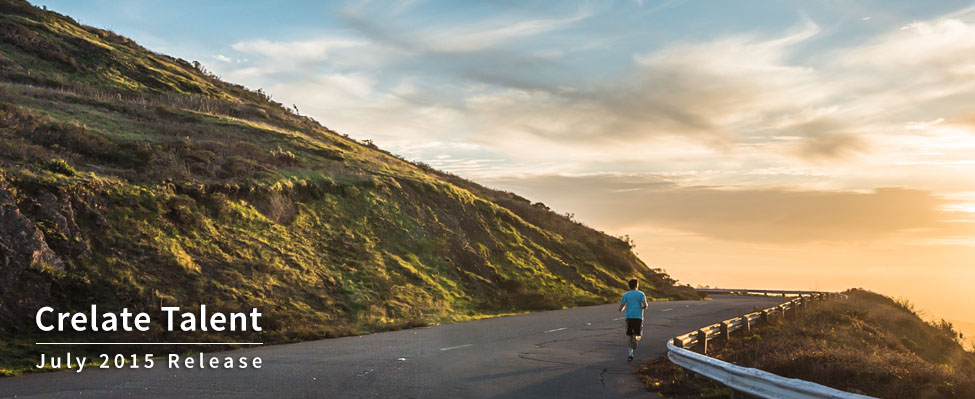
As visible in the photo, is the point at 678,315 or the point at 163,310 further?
the point at 678,315

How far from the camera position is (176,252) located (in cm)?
2083

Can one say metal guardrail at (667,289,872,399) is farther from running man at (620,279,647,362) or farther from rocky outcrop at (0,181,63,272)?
rocky outcrop at (0,181,63,272)

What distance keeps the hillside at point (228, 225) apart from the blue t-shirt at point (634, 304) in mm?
8766

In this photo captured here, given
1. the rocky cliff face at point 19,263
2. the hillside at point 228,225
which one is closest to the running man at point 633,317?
the hillside at point 228,225

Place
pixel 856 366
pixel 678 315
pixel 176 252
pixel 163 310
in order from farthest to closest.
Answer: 1. pixel 678 315
2. pixel 176 252
3. pixel 163 310
4. pixel 856 366

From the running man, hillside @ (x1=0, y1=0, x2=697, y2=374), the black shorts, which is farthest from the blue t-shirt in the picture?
hillside @ (x1=0, y1=0, x2=697, y2=374)

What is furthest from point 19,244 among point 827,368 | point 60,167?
point 827,368

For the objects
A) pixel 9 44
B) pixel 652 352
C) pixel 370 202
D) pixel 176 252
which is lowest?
pixel 652 352

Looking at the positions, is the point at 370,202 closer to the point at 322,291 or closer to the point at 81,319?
the point at 322,291

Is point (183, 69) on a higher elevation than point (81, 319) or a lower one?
higher

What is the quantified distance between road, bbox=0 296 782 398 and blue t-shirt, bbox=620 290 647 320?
944 mm

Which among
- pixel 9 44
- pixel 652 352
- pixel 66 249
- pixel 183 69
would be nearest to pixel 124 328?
pixel 66 249

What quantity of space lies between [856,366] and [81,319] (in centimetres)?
1667

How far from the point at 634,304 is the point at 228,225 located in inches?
627
